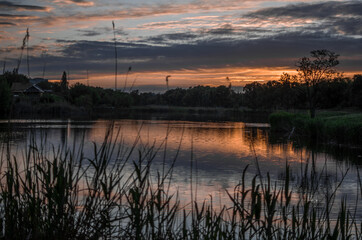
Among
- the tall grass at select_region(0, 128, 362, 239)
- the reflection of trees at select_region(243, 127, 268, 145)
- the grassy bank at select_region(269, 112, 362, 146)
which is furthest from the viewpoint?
the reflection of trees at select_region(243, 127, 268, 145)

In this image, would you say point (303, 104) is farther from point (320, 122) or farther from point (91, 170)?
point (91, 170)

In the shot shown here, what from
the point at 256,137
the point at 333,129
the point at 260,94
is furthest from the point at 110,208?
the point at 260,94

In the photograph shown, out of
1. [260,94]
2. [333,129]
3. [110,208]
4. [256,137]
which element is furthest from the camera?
[260,94]

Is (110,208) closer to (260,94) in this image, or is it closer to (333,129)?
(333,129)

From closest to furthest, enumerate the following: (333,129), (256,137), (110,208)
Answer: (110,208)
(333,129)
(256,137)

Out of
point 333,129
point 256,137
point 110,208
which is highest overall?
point 110,208

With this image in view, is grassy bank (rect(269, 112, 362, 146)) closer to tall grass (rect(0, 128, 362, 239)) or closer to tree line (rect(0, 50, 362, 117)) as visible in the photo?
tree line (rect(0, 50, 362, 117))

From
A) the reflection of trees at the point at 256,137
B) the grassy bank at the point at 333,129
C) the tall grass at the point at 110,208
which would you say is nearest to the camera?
the tall grass at the point at 110,208

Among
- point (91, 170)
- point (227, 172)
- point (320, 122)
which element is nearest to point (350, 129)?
point (320, 122)

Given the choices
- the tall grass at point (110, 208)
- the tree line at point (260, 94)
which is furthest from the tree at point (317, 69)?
the tall grass at point (110, 208)

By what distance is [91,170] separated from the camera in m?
14.5

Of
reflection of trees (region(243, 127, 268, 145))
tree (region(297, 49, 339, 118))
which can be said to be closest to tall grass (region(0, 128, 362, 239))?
reflection of trees (region(243, 127, 268, 145))

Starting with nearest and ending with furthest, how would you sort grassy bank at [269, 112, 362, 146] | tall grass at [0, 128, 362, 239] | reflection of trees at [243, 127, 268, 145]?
tall grass at [0, 128, 362, 239]
grassy bank at [269, 112, 362, 146]
reflection of trees at [243, 127, 268, 145]

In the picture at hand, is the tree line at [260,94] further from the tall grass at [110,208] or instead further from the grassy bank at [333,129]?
the grassy bank at [333,129]
